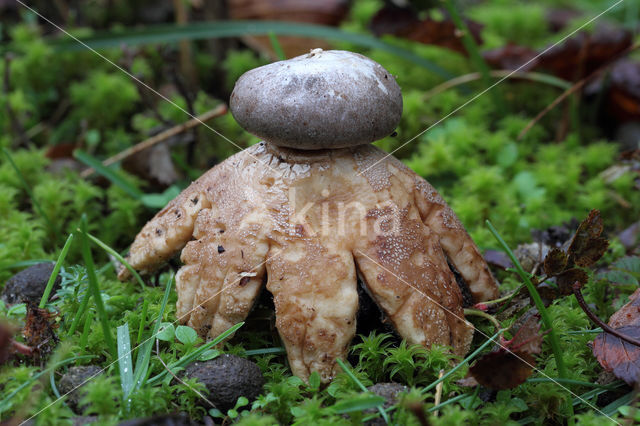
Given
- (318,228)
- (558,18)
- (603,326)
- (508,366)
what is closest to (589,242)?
(603,326)

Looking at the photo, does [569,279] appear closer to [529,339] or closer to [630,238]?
[529,339]

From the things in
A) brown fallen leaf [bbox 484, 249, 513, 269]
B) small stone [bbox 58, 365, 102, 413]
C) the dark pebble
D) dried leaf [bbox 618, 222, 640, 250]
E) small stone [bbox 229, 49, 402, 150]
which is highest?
small stone [bbox 229, 49, 402, 150]

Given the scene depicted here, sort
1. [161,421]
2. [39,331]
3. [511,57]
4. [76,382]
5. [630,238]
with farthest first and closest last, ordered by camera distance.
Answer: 1. [511,57]
2. [630,238]
3. [39,331]
4. [76,382]
5. [161,421]

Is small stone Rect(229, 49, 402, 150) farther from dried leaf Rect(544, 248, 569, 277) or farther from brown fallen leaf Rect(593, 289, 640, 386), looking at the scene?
brown fallen leaf Rect(593, 289, 640, 386)

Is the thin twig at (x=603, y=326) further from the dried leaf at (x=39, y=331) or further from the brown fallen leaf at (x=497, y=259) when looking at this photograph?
the dried leaf at (x=39, y=331)

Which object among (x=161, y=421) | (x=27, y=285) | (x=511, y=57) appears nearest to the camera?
(x=161, y=421)

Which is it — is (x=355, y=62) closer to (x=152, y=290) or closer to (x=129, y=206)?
(x=152, y=290)

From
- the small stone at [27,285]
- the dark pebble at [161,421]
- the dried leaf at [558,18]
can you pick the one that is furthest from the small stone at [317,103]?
the dried leaf at [558,18]

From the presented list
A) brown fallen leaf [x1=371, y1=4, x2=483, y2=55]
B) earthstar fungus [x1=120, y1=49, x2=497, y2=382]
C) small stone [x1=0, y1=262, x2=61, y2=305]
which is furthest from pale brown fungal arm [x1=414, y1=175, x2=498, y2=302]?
brown fallen leaf [x1=371, y1=4, x2=483, y2=55]
